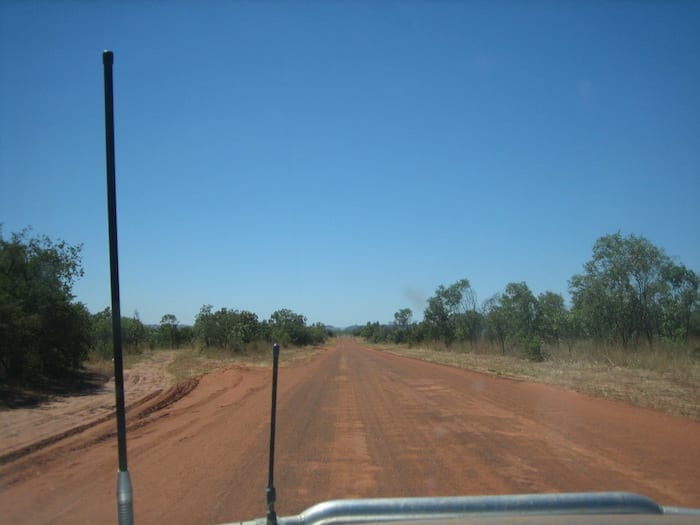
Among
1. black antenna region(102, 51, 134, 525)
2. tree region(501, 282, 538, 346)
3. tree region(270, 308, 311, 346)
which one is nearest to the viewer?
black antenna region(102, 51, 134, 525)

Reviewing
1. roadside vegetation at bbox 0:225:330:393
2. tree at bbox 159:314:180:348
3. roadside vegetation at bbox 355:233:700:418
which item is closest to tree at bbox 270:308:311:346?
tree at bbox 159:314:180:348

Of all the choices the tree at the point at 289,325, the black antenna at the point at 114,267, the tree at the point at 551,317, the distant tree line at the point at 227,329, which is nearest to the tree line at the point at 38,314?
Result: the black antenna at the point at 114,267

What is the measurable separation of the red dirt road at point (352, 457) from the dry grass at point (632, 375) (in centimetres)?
118

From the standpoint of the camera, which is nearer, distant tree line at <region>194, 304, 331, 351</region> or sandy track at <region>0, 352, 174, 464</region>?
sandy track at <region>0, 352, 174, 464</region>

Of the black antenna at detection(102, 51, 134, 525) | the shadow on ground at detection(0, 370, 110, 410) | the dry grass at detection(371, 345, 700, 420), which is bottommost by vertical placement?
the dry grass at detection(371, 345, 700, 420)

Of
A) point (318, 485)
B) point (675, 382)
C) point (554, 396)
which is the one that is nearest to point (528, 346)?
point (675, 382)

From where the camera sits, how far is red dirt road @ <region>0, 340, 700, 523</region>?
6.69m

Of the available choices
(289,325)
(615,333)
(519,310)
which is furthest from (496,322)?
(289,325)

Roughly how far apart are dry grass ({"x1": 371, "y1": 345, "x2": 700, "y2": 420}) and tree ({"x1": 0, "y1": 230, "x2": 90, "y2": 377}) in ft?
58.0

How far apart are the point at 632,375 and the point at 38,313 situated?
21611 millimetres

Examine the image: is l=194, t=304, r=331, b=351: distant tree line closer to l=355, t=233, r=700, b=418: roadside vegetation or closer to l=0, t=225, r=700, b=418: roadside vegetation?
l=0, t=225, r=700, b=418: roadside vegetation

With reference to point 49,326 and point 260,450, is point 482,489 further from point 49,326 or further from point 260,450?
point 49,326

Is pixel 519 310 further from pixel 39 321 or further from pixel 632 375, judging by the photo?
pixel 39 321

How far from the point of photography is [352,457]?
8812 mm
